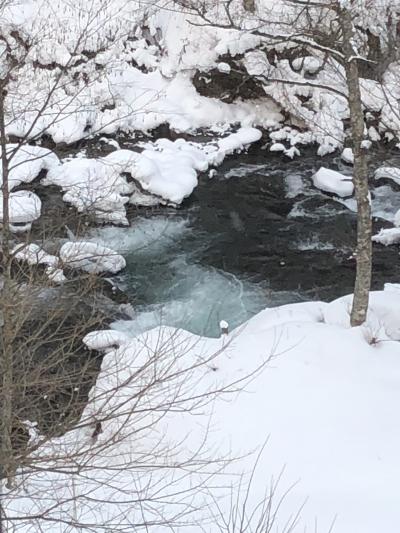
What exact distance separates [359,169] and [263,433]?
2.95 m

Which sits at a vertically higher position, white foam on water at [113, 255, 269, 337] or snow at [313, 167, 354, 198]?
snow at [313, 167, 354, 198]

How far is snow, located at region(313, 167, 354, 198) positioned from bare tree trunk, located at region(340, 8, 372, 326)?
19.5ft

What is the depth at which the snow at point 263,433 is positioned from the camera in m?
5.64

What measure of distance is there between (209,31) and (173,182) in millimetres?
5029

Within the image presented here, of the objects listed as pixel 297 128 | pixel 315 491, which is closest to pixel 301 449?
pixel 315 491

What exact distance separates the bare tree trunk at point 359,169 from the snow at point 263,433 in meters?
0.59

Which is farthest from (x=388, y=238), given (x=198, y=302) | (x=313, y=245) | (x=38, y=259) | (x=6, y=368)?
(x=6, y=368)

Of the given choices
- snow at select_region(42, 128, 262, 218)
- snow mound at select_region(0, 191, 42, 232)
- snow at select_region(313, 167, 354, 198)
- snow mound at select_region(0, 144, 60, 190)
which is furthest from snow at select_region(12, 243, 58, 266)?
snow at select_region(313, 167, 354, 198)

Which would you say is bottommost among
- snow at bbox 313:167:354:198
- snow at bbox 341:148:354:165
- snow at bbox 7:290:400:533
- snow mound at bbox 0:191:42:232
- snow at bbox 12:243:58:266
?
snow at bbox 7:290:400:533

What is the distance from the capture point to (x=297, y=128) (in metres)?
16.0

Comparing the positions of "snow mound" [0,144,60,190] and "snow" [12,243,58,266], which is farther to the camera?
"snow mound" [0,144,60,190]

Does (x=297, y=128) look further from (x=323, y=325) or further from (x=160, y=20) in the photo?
(x=323, y=325)

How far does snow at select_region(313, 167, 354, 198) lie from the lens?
13.7 meters

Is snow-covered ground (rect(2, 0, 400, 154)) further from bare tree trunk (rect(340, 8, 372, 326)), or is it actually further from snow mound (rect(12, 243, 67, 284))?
bare tree trunk (rect(340, 8, 372, 326))
